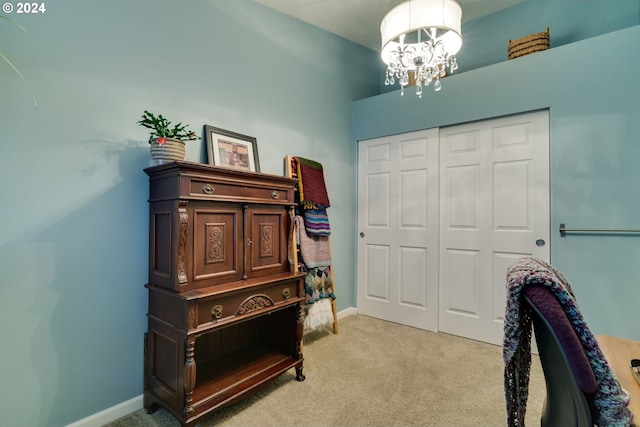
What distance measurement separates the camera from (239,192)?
1.91 metres

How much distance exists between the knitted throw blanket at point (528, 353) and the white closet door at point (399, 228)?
7.26 ft

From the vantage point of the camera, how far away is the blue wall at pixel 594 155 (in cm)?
220

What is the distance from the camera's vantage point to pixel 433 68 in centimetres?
217

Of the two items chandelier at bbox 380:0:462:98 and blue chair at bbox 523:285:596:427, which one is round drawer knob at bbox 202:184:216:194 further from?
blue chair at bbox 523:285:596:427

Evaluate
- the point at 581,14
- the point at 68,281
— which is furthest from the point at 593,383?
the point at 581,14

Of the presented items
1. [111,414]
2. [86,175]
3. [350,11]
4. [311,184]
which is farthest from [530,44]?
[111,414]

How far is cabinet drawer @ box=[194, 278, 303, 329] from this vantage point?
1.65 metres

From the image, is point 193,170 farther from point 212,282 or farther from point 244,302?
point 244,302

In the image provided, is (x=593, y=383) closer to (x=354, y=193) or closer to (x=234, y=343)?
(x=234, y=343)

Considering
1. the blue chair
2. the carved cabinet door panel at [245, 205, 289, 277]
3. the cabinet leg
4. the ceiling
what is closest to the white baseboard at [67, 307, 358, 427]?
the cabinet leg

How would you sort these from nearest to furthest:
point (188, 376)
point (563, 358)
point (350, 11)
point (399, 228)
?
point (563, 358) → point (188, 376) → point (350, 11) → point (399, 228)

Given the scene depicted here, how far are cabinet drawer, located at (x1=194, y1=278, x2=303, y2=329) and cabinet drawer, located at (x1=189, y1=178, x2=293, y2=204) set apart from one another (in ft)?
1.85

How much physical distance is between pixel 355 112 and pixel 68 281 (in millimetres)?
3071

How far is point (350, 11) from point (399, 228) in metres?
2.20
